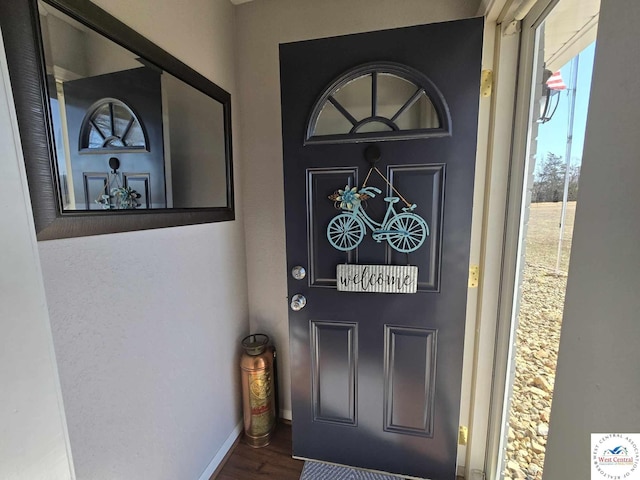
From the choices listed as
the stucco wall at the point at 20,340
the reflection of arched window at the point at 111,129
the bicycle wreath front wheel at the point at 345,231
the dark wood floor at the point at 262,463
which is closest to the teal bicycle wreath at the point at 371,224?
the bicycle wreath front wheel at the point at 345,231

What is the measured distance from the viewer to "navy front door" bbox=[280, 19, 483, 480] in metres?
1.20

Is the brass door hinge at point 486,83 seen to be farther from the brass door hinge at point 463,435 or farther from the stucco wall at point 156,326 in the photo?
the brass door hinge at point 463,435

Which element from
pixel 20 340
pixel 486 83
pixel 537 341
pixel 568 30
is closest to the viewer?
pixel 20 340

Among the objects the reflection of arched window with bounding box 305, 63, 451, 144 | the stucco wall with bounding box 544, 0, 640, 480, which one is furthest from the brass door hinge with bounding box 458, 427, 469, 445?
the reflection of arched window with bounding box 305, 63, 451, 144

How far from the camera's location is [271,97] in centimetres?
158

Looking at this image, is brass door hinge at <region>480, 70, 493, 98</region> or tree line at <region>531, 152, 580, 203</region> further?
brass door hinge at <region>480, 70, 493, 98</region>

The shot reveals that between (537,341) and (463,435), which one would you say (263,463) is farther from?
(537,341)

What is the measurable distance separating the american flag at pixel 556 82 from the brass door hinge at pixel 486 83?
28 cm

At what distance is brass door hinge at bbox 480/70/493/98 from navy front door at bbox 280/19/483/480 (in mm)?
154

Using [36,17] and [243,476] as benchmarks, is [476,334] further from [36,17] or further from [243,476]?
[36,17]

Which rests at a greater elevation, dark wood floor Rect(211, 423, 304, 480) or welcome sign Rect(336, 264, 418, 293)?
welcome sign Rect(336, 264, 418, 293)

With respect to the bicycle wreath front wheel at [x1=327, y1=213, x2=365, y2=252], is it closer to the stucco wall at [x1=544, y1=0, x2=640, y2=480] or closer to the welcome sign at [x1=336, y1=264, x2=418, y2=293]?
the welcome sign at [x1=336, y1=264, x2=418, y2=293]

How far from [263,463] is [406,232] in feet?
4.91

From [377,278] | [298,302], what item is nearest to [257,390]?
[298,302]
